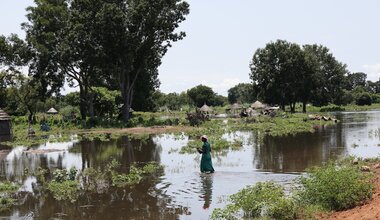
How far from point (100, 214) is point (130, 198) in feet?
5.99

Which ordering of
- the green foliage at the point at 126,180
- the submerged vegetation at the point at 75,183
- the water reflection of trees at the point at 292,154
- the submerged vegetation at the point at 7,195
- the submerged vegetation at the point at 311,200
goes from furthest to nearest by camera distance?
the water reflection of trees at the point at 292,154
the green foliage at the point at 126,180
the submerged vegetation at the point at 75,183
the submerged vegetation at the point at 7,195
the submerged vegetation at the point at 311,200

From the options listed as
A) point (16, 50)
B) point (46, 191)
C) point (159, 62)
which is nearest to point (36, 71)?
point (16, 50)

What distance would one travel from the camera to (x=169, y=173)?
17.9m

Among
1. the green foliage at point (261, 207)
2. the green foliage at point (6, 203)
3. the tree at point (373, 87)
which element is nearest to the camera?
the green foliage at point (261, 207)

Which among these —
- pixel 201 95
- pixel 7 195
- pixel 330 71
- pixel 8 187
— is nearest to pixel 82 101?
pixel 8 187

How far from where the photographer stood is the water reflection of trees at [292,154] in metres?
18.5

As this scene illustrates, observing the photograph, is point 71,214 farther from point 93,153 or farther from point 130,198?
point 93,153

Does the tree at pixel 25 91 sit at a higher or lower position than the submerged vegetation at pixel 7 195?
higher

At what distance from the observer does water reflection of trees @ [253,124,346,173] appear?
1855 cm

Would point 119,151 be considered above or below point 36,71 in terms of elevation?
below

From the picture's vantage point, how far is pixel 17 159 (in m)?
24.8

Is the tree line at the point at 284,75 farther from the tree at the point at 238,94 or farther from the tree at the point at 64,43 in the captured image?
the tree at the point at 238,94

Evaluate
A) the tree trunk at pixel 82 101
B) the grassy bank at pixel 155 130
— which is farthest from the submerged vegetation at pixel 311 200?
the tree trunk at pixel 82 101

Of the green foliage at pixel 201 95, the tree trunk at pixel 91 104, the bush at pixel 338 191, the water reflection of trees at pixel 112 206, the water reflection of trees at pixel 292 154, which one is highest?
the green foliage at pixel 201 95
